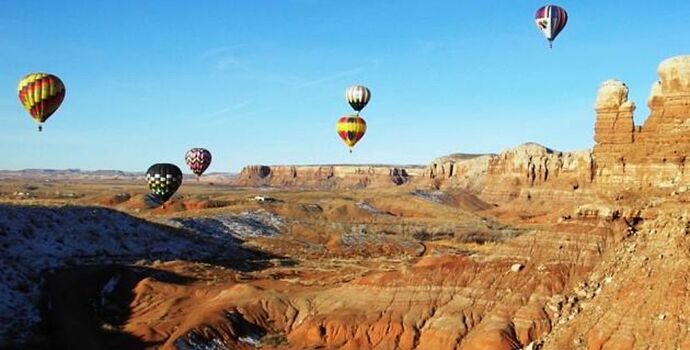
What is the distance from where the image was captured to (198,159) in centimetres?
12319

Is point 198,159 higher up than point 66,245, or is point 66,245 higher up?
point 198,159

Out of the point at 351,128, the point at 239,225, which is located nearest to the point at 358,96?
the point at 351,128

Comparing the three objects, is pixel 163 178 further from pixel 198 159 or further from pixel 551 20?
pixel 551 20

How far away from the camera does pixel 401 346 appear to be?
36.8 m

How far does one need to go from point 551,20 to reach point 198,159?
72.9 meters

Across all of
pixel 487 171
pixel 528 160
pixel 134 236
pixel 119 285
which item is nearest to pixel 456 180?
pixel 487 171

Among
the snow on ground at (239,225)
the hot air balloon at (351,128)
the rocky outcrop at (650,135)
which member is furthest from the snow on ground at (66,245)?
the rocky outcrop at (650,135)

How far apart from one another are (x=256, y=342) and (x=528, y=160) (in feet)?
416

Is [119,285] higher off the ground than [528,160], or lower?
lower

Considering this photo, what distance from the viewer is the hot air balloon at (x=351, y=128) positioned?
98312 mm

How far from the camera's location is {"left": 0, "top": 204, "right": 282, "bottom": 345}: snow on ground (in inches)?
1821

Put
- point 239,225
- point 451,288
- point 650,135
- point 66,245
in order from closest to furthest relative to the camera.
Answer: point 451,288 < point 650,135 < point 66,245 < point 239,225

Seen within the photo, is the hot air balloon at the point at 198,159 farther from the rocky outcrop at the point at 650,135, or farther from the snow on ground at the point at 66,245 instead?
the rocky outcrop at the point at 650,135

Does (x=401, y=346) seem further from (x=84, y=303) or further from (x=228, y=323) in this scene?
(x=84, y=303)
